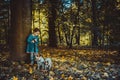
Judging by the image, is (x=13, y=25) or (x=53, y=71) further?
(x=13, y=25)

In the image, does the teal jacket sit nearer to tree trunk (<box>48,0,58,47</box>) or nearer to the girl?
the girl

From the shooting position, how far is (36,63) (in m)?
12.3

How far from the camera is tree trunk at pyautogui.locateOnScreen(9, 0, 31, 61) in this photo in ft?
41.1

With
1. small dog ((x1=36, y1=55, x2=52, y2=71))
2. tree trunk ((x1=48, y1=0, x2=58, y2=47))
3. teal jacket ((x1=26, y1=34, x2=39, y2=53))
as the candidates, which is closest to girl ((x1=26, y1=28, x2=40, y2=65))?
teal jacket ((x1=26, y1=34, x2=39, y2=53))

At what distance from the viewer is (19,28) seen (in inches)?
496

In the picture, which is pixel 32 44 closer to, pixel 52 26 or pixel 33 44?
pixel 33 44

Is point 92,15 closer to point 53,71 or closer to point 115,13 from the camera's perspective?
point 115,13

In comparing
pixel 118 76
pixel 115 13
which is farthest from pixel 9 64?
pixel 115 13

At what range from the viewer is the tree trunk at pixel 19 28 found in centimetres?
1254

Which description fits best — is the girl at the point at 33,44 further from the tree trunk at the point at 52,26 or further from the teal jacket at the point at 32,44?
the tree trunk at the point at 52,26

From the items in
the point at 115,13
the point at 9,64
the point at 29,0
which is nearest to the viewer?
the point at 9,64

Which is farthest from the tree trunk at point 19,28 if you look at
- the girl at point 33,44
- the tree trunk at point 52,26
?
the tree trunk at point 52,26

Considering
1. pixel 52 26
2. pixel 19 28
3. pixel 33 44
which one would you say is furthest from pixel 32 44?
pixel 52 26

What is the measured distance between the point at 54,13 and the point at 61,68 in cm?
1850
